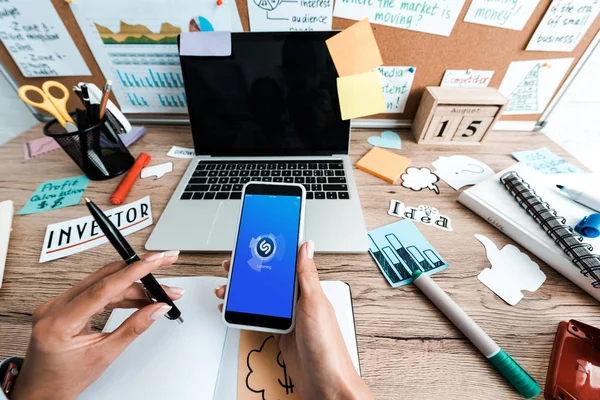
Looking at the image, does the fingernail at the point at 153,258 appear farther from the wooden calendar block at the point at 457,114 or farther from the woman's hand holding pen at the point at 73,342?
the wooden calendar block at the point at 457,114

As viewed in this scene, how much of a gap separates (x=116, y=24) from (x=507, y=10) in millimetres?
890

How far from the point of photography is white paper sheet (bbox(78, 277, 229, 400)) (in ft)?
0.99

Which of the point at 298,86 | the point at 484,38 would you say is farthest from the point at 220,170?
the point at 484,38

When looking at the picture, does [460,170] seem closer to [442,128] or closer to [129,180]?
[442,128]

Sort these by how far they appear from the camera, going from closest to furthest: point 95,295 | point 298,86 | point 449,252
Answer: point 95,295, point 449,252, point 298,86

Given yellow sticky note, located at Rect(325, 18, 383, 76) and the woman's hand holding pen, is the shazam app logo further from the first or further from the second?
yellow sticky note, located at Rect(325, 18, 383, 76)

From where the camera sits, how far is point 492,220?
0.45 metres

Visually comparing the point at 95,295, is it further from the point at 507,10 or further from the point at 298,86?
the point at 507,10

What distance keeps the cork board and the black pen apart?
53cm

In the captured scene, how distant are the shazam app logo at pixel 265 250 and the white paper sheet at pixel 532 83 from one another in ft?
2.37

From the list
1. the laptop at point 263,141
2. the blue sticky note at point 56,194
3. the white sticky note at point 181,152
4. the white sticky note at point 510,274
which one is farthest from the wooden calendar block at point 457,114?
the blue sticky note at point 56,194

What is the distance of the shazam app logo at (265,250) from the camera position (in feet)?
1.16

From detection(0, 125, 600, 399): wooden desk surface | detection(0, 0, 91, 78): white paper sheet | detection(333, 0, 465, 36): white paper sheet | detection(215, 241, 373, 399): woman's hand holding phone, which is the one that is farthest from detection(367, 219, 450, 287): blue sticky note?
detection(0, 0, 91, 78): white paper sheet

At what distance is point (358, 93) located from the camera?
541 mm
